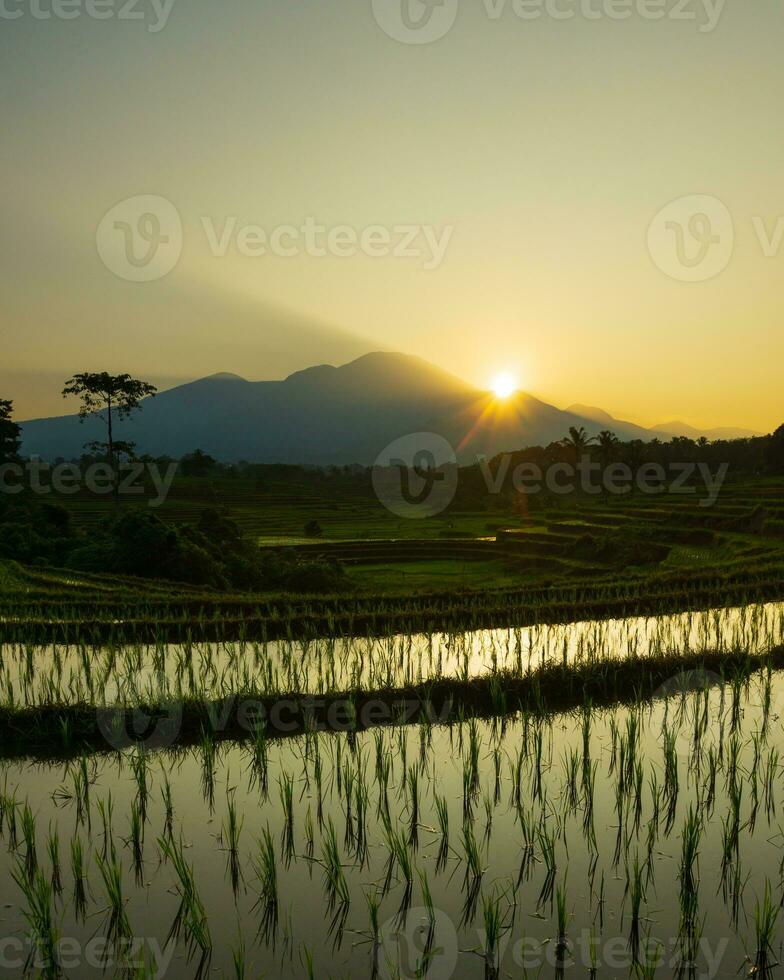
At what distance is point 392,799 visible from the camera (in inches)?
205

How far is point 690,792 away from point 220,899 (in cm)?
297

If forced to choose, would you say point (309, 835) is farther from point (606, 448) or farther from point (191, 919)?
point (606, 448)

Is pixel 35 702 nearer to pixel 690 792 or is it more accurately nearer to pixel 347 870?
pixel 347 870

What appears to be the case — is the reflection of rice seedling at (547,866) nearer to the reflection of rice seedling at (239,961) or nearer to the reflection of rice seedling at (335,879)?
the reflection of rice seedling at (335,879)

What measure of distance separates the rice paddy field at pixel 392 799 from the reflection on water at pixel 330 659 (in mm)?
54

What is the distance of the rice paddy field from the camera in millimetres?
3600

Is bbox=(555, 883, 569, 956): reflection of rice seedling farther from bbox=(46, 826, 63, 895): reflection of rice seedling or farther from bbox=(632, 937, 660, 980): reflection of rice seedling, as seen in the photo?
bbox=(46, 826, 63, 895): reflection of rice seedling

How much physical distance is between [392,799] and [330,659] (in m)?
3.14

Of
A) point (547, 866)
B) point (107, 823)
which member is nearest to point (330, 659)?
point (107, 823)

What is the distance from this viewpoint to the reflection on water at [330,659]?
24.9 ft

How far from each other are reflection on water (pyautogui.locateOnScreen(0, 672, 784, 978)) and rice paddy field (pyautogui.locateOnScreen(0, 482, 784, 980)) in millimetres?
18

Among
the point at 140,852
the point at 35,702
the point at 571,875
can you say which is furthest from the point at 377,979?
the point at 35,702

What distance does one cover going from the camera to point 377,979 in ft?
11.1

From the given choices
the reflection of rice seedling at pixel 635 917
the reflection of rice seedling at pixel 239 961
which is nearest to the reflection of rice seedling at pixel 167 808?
the reflection of rice seedling at pixel 239 961
